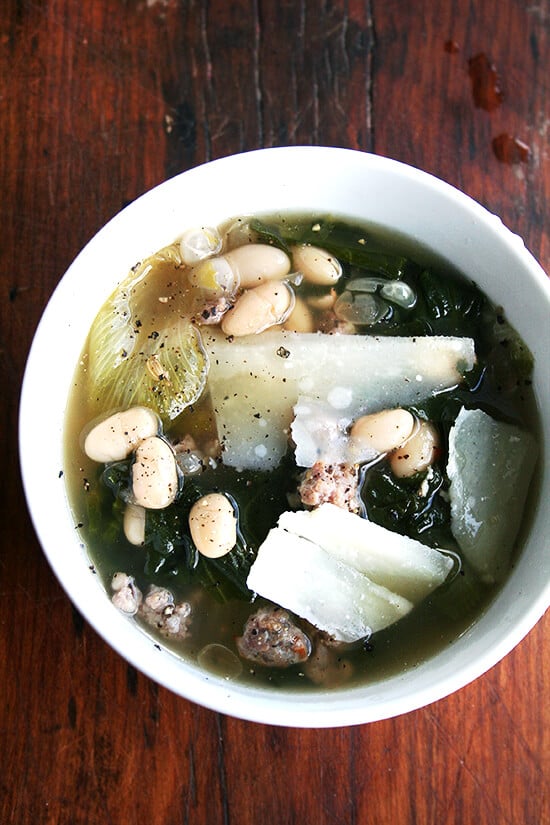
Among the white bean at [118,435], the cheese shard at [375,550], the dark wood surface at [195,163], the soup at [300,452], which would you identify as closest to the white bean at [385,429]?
the soup at [300,452]

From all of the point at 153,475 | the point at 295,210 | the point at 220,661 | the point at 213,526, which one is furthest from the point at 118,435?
the point at 295,210

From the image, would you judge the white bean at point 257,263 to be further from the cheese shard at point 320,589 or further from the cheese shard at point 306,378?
the cheese shard at point 320,589

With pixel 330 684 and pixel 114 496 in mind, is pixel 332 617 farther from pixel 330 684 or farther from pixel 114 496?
pixel 114 496

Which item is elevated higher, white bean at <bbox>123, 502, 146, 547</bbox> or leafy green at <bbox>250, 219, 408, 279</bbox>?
leafy green at <bbox>250, 219, 408, 279</bbox>

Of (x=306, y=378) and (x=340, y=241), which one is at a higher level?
(x=340, y=241)

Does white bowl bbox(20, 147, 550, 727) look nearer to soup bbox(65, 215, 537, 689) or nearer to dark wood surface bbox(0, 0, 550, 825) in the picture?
soup bbox(65, 215, 537, 689)

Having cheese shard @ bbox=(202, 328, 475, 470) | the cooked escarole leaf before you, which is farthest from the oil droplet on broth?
the cooked escarole leaf

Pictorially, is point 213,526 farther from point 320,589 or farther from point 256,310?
point 256,310
